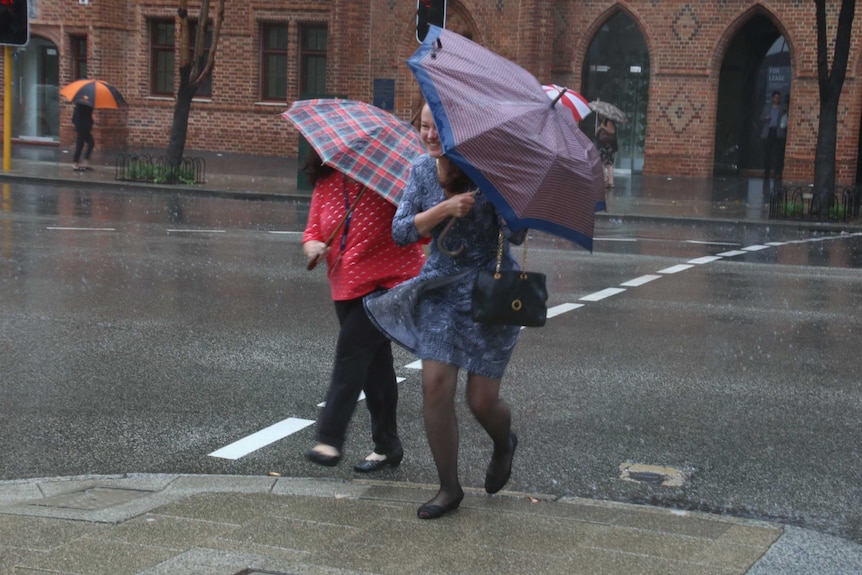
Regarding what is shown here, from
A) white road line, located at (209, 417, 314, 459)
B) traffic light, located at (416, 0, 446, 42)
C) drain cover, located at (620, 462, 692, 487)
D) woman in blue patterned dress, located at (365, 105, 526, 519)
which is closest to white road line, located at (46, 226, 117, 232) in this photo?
traffic light, located at (416, 0, 446, 42)

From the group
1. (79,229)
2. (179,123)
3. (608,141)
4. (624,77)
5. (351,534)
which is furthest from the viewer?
(624,77)

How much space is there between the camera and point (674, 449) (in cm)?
640

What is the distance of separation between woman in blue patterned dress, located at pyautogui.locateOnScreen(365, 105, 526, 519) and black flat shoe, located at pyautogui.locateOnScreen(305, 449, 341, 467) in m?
0.67

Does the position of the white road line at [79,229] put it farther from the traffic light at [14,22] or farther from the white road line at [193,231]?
the traffic light at [14,22]

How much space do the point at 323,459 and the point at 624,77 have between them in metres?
27.7

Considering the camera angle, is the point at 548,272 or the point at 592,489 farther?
the point at 548,272

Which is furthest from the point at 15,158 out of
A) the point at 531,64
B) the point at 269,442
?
the point at 269,442

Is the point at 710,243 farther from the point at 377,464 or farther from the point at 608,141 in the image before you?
the point at 377,464

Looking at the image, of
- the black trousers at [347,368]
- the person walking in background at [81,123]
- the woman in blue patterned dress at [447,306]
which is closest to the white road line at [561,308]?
the black trousers at [347,368]

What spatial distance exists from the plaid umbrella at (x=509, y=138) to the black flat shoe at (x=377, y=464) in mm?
1599

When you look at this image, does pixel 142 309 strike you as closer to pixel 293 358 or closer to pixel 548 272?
pixel 293 358

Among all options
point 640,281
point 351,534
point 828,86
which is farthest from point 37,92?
point 351,534

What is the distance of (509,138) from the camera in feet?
15.0

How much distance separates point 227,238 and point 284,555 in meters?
11.6
